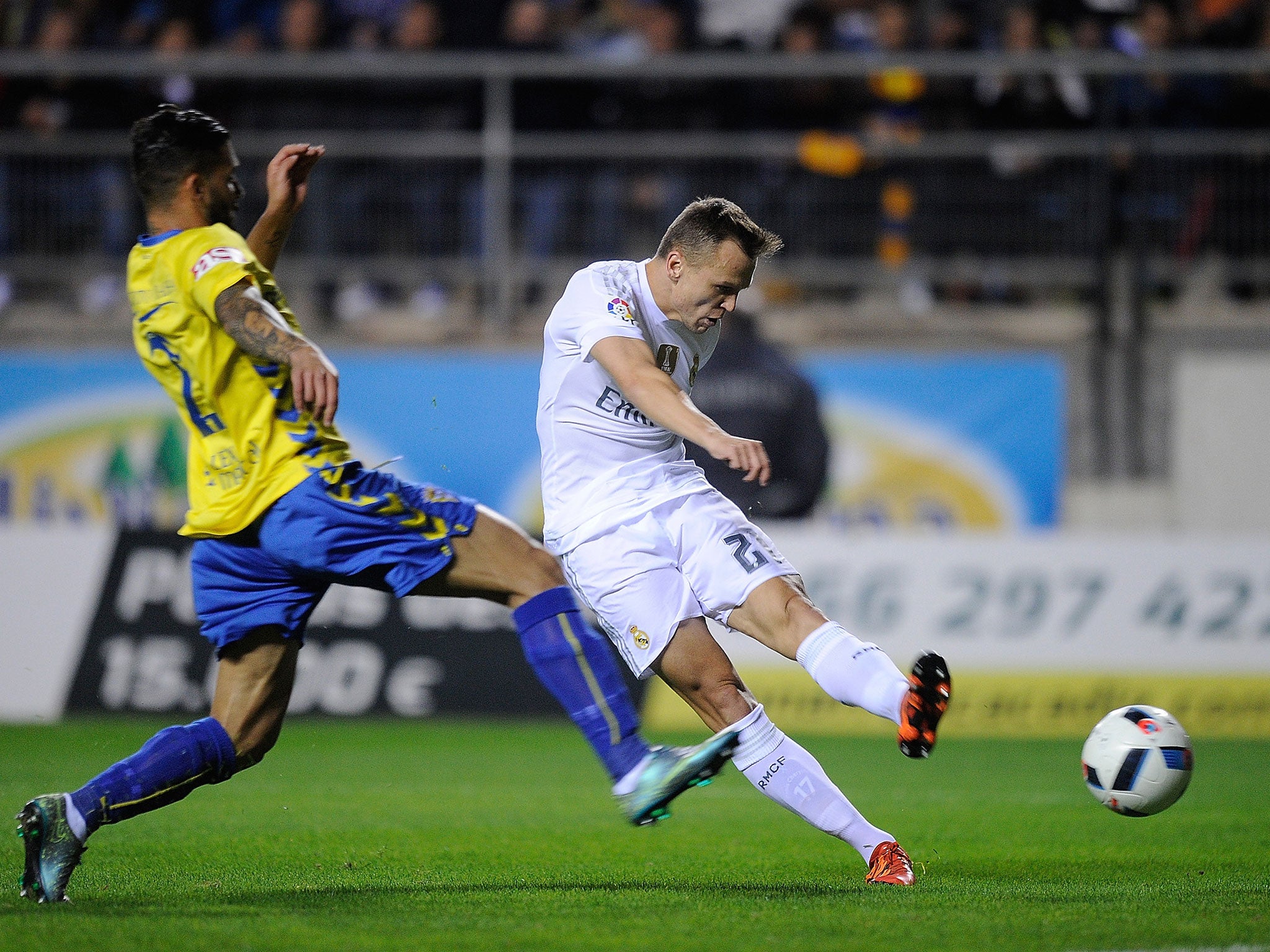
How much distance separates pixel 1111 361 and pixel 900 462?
1.92m

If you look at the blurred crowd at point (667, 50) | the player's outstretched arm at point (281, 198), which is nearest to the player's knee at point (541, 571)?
the player's outstretched arm at point (281, 198)

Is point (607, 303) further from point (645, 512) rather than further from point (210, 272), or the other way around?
point (210, 272)

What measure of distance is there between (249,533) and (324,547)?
10.0 inches

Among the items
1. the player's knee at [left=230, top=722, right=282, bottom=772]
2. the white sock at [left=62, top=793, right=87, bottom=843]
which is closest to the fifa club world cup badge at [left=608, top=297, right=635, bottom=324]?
the player's knee at [left=230, top=722, right=282, bottom=772]

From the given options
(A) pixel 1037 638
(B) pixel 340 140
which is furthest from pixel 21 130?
(A) pixel 1037 638

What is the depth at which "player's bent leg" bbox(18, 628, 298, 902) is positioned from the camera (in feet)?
15.5

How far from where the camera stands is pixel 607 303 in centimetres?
503

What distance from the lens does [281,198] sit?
18.2ft

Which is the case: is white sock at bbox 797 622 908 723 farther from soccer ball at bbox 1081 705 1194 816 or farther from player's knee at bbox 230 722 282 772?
player's knee at bbox 230 722 282 772

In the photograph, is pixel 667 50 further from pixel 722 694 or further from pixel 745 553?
pixel 722 694

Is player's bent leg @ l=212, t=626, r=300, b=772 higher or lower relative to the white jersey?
lower

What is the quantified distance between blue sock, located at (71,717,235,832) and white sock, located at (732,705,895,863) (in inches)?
63.9

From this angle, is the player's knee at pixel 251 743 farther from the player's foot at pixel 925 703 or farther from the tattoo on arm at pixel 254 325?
the player's foot at pixel 925 703

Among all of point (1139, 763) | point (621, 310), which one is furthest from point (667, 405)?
point (1139, 763)
